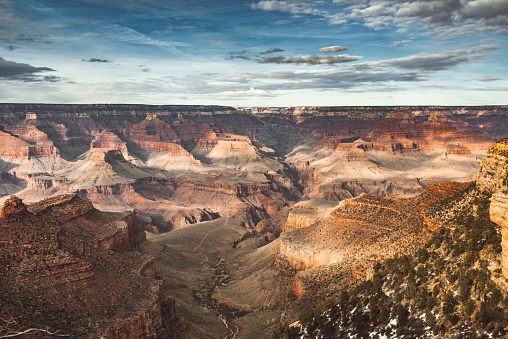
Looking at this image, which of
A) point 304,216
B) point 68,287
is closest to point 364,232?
point 304,216

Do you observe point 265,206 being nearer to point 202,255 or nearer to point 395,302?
point 202,255

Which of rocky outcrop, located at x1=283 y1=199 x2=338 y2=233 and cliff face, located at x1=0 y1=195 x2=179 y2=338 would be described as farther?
rocky outcrop, located at x1=283 y1=199 x2=338 y2=233

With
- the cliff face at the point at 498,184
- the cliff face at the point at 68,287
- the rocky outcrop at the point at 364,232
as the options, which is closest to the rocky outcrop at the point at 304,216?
the rocky outcrop at the point at 364,232

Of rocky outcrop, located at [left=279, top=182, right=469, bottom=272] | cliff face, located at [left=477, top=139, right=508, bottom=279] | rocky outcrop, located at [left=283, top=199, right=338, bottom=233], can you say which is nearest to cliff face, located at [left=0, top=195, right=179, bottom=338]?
rocky outcrop, located at [left=279, top=182, right=469, bottom=272]

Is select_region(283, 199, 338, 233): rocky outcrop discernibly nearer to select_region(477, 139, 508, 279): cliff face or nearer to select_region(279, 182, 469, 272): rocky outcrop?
select_region(279, 182, 469, 272): rocky outcrop

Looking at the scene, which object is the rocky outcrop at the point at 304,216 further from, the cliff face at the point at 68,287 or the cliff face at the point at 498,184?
the cliff face at the point at 498,184

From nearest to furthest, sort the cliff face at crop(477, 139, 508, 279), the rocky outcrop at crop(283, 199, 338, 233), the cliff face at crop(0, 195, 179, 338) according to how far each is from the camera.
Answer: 1. the cliff face at crop(477, 139, 508, 279)
2. the cliff face at crop(0, 195, 179, 338)
3. the rocky outcrop at crop(283, 199, 338, 233)

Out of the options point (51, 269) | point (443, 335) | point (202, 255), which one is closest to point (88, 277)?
point (51, 269)

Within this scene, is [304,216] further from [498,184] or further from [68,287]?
[498,184]
